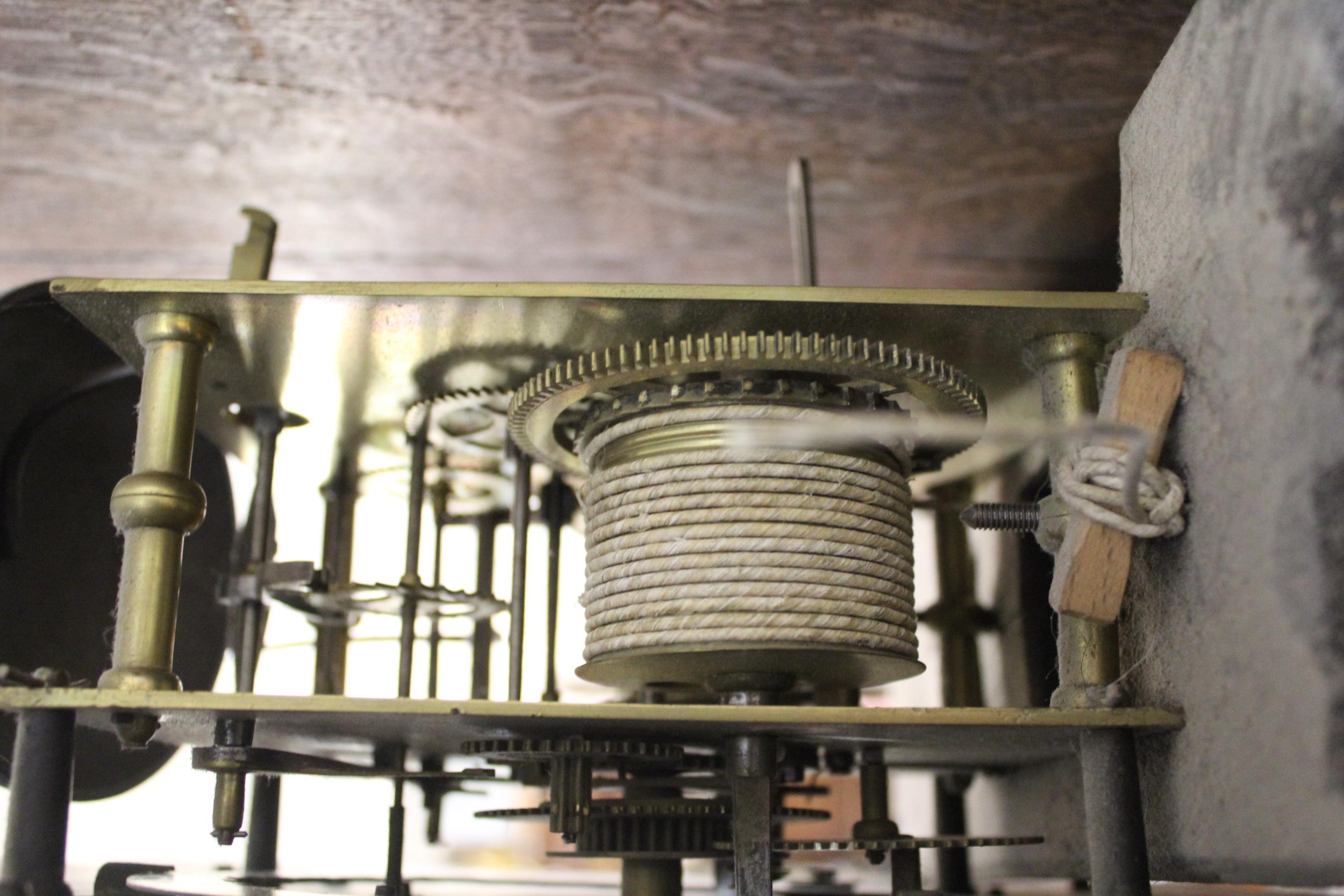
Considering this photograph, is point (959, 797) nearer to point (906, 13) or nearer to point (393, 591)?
point (393, 591)

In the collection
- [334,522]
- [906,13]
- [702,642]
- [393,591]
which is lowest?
[702,642]

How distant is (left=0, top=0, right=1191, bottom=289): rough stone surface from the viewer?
1529mm

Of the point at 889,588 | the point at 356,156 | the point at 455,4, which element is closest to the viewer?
the point at 889,588

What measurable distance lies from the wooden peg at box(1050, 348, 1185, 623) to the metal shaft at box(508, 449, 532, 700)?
0.63 m

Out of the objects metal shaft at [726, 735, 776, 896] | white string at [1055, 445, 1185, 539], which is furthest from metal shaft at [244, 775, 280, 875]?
white string at [1055, 445, 1185, 539]

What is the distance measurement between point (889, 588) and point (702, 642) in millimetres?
197

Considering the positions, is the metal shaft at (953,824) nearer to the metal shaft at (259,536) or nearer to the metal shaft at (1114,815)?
the metal shaft at (1114,815)

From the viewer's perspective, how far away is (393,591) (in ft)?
5.34

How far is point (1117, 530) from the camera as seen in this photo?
1.20 metres

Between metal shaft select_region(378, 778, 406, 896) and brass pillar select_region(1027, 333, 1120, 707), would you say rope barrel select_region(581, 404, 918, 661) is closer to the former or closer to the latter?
brass pillar select_region(1027, 333, 1120, 707)

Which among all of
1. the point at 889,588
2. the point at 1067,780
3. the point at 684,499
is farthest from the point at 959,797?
the point at 684,499

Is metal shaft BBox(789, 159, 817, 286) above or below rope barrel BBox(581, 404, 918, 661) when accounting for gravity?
above

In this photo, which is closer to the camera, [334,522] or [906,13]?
A: [906,13]

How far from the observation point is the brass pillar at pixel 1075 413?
1269 millimetres
